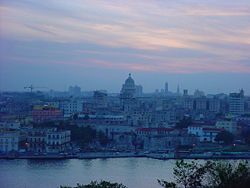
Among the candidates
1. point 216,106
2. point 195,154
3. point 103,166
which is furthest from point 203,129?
point 216,106

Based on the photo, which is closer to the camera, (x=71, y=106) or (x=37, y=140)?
(x=37, y=140)

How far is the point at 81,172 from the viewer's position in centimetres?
651

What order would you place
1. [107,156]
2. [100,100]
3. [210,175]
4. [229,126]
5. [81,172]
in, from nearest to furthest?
[210,175] → [81,172] → [107,156] → [229,126] → [100,100]

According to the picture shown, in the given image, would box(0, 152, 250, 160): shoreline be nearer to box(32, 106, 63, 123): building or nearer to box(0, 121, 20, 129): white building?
box(0, 121, 20, 129): white building

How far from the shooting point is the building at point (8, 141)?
8438 millimetres

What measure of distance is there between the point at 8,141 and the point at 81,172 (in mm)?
2365

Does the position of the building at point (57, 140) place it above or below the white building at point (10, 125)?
below

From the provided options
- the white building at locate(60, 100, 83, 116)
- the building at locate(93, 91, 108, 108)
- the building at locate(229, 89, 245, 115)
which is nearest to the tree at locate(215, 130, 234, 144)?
the building at locate(229, 89, 245, 115)

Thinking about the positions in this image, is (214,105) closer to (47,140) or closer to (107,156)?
(47,140)

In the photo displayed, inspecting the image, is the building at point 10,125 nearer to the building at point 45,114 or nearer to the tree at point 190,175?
the building at point 45,114

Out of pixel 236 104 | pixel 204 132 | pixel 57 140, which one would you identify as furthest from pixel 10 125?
pixel 236 104

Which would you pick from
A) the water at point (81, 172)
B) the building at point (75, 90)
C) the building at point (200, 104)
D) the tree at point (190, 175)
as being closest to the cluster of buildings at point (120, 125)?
the building at point (200, 104)

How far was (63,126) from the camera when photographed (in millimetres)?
10094

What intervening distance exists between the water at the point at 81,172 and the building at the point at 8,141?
33.9 inches
